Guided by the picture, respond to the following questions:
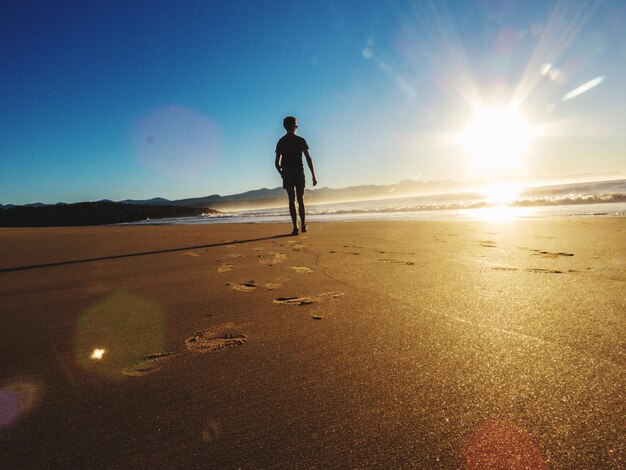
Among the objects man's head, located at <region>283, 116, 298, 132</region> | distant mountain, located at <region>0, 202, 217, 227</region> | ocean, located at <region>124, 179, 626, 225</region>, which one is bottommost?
ocean, located at <region>124, 179, 626, 225</region>

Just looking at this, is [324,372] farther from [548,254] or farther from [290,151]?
[290,151]

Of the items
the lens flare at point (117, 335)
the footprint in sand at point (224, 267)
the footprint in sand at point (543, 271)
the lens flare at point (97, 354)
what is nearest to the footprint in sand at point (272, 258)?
the footprint in sand at point (224, 267)

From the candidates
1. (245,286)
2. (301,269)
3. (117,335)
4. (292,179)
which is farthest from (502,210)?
(117,335)

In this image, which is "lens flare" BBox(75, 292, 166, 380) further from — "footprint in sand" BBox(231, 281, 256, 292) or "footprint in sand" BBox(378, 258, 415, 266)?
"footprint in sand" BBox(378, 258, 415, 266)

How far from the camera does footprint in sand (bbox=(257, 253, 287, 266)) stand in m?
2.76

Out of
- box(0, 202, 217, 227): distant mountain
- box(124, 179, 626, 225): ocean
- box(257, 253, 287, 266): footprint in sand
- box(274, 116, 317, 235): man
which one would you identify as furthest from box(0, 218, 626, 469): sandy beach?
box(0, 202, 217, 227): distant mountain

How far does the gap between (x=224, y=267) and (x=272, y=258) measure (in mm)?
459

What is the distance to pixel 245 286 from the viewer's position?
79.1 inches

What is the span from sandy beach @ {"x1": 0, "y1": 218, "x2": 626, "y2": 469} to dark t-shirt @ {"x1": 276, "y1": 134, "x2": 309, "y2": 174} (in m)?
3.55

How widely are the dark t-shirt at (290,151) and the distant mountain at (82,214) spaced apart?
18.7m

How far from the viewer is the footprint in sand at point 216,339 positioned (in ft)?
3.85

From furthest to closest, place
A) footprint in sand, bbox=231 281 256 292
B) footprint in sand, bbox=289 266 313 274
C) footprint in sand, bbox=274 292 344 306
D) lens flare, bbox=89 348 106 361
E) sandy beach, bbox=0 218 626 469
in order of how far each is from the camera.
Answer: footprint in sand, bbox=289 266 313 274 → footprint in sand, bbox=231 281 256 292 → footprint in sand, bbox=274 292 344 306 → lens flare, bbox=89 348 106 361 → sandy beach, bbox=0 218 626 469

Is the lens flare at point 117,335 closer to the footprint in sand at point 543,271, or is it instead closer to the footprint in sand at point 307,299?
the footprint in sand at point 307,299

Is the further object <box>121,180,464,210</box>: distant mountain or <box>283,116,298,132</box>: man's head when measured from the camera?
<box>121,180,464,210</box>: distant mountain
